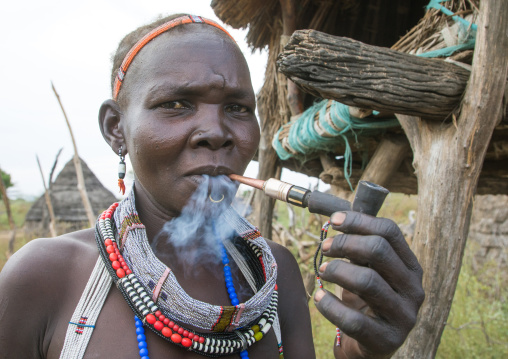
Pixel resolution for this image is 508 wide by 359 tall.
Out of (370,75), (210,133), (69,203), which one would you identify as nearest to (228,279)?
(210,133)

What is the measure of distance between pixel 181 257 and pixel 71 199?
41.1ft

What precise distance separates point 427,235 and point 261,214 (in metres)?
2.87

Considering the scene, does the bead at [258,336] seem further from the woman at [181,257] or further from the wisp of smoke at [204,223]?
the wisp of smoke at [204,223]

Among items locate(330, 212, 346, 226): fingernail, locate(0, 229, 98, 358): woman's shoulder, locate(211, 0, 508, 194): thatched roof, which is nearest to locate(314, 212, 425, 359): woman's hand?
locate(330, 212, 346, 226): fingernail

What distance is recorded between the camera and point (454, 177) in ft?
6.05

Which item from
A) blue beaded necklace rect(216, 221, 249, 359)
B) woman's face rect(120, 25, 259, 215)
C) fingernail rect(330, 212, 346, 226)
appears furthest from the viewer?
blue beaded necklace rect(216, 221, 249, 359)

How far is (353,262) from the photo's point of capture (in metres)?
0.94

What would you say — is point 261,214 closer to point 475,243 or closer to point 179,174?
point 179,174

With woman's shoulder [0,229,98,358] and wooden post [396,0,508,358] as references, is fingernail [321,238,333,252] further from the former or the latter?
wooden post [396,0,508,358]

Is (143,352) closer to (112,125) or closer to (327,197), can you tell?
(327,197)

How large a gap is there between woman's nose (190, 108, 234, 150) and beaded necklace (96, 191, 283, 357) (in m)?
0.35

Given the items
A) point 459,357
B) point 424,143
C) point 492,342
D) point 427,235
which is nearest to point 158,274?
point 427,235

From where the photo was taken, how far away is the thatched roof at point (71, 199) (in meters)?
12.5

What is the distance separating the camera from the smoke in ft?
4.18
